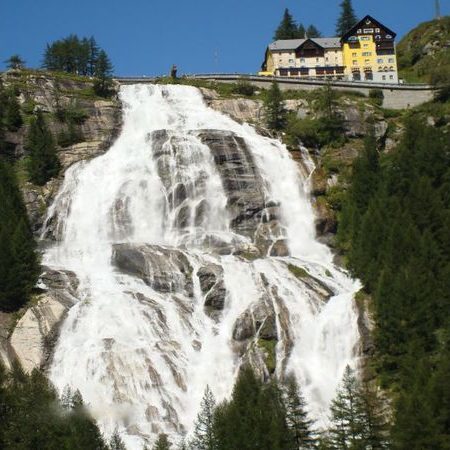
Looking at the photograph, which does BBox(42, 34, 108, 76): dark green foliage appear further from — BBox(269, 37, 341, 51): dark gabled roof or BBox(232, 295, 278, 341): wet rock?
BBox(232, 295, 278, 341): wet rock

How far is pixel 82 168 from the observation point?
8281 centimetres

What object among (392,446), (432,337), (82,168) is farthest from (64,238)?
(392,446)

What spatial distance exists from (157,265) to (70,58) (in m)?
63.8

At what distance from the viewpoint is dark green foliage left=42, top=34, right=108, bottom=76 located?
11731 centimetres

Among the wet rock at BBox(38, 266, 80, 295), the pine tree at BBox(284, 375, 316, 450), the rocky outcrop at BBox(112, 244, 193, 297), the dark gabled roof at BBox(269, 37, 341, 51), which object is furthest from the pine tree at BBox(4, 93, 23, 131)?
the pine tree at BBox(284, 375, 316, 450)

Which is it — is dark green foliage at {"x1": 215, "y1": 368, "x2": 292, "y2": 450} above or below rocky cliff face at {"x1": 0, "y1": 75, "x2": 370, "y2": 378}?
below

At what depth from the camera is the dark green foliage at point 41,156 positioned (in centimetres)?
8012

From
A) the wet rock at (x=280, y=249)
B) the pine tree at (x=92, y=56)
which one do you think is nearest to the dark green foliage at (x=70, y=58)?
the pine tree at (x=92, y=56)

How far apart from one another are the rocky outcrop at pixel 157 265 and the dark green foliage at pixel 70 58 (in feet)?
192

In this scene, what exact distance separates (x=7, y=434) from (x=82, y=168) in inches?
1729

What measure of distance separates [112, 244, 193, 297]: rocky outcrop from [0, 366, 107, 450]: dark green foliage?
1919cm

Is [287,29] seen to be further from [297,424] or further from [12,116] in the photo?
[297,424]

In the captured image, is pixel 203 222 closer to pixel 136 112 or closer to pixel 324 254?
pixel 324 254

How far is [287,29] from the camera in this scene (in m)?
145
